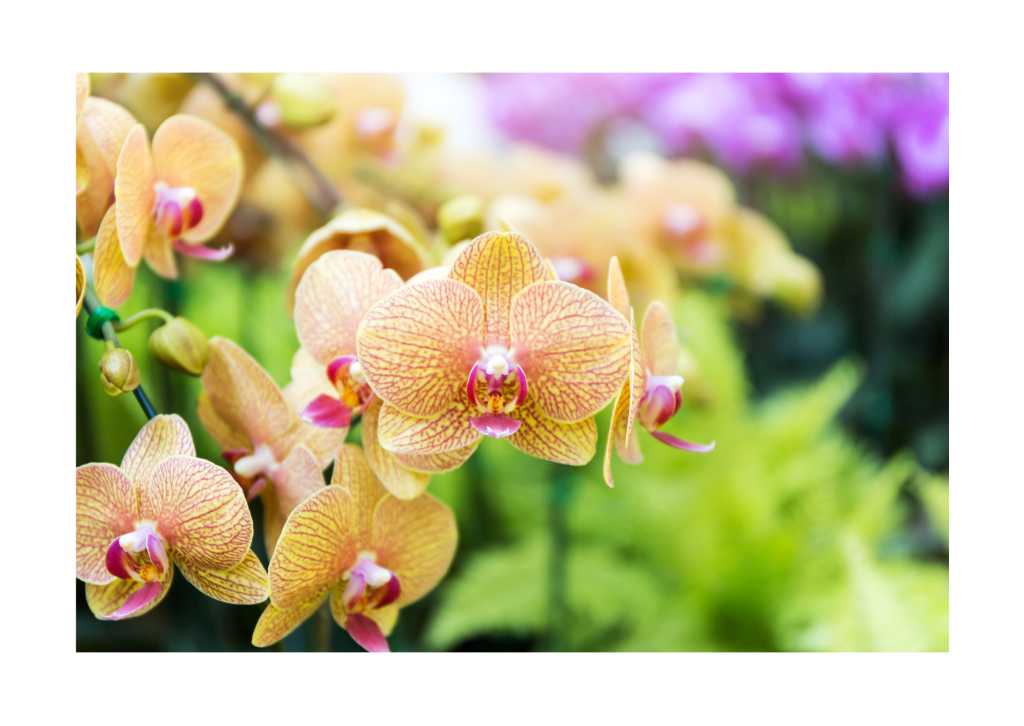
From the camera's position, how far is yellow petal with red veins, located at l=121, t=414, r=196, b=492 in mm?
426

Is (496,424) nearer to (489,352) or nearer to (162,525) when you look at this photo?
(489,352)

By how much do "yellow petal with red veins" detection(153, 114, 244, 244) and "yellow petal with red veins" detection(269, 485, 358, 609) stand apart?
0.73 feet

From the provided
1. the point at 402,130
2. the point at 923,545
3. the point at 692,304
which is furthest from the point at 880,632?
the point at 402,130

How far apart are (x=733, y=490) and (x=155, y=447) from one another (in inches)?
26.1

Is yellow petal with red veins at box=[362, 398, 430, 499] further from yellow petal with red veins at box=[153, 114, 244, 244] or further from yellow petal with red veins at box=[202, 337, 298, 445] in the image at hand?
yellow petal with red veins at box=[153, 114, 244, 244]

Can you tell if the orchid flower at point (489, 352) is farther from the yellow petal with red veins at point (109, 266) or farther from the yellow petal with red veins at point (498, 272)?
the yellow petal with red veins at point (109, 266)

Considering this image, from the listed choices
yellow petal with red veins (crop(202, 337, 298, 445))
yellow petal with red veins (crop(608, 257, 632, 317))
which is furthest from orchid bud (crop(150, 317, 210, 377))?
yellow petal with red veins (crop(608, 257, 632, 317))

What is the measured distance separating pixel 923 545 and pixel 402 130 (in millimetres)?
809

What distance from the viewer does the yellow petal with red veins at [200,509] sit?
1.34ft

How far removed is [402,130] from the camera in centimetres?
71

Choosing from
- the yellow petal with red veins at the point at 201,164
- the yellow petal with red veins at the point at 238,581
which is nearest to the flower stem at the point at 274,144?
the yellow petal with red veins at the point at 201,164
